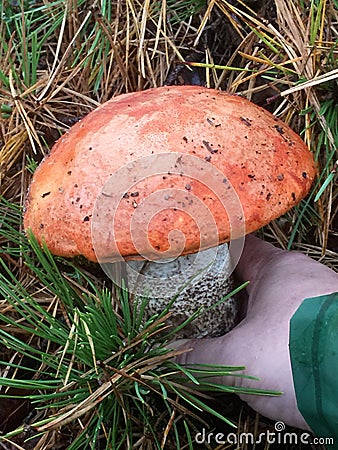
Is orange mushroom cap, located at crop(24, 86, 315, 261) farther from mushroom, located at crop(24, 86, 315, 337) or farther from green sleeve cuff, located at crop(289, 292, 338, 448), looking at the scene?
green sleeve cuff, located at crop(289, 292, 338, 448)

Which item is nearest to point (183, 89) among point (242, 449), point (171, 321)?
point (171, 321)

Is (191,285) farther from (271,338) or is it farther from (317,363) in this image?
(317,363)

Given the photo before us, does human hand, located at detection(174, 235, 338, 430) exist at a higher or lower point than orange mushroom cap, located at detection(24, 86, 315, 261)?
lower

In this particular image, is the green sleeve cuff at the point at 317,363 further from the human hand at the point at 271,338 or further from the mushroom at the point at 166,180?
the mushroom at the point at 166,180

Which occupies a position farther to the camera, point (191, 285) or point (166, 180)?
point (191, 285)

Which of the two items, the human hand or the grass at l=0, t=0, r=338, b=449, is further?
the grass at l=0, t=0, r=338, b=449

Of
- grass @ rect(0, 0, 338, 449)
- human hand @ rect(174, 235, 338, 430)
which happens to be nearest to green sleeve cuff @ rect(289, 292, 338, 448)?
human hand @ rect(174, 235, 338, 430)

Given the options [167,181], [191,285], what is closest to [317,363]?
[191,285]
